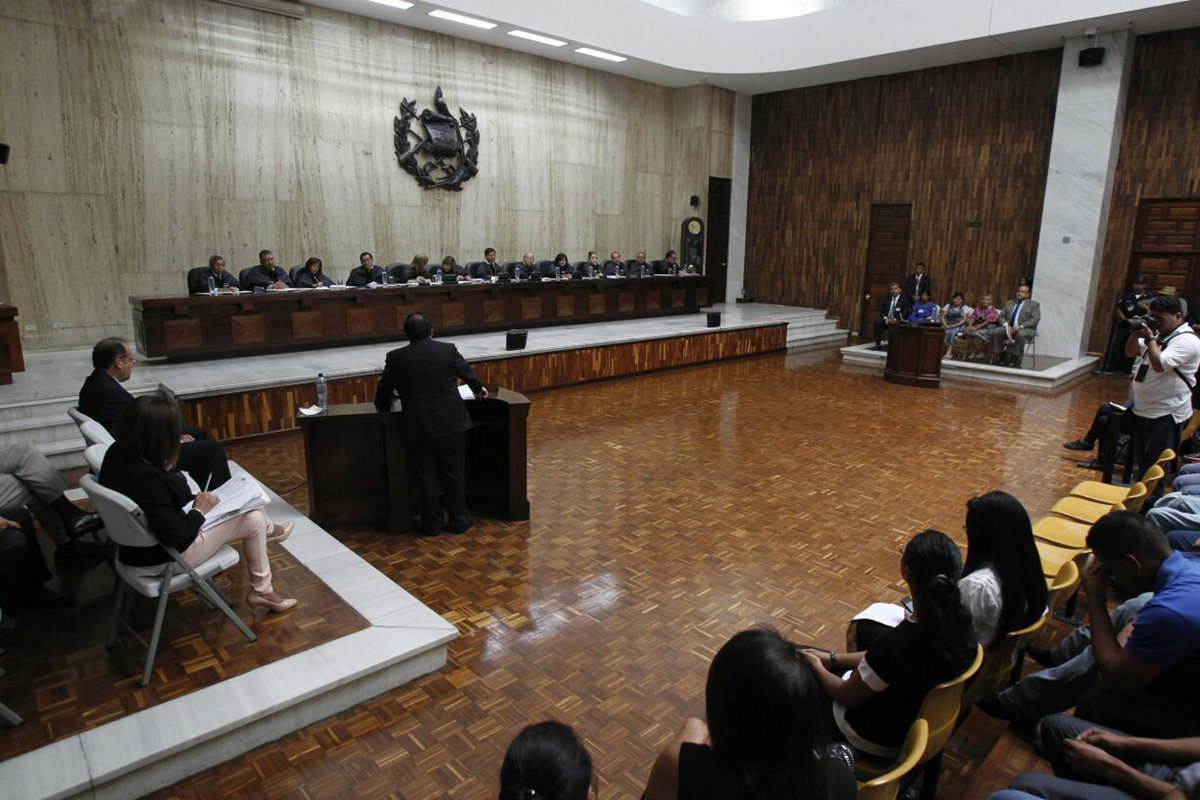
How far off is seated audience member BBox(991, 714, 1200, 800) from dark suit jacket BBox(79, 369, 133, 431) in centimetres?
405

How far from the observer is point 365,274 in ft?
28.3

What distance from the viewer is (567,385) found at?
8.16 meters

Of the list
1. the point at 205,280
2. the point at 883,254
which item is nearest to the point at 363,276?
the point at 205,280

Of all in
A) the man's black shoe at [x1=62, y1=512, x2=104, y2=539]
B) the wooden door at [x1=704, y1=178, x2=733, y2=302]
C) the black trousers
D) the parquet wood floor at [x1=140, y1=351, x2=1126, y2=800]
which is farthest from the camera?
the wooden door at [x1=704, y1=178, x2=733, y2=302]

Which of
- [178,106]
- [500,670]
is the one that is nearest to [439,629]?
[500,670]

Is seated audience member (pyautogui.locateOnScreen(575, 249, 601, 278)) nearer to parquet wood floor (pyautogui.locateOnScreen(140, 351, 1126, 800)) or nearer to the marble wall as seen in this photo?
the marble wall

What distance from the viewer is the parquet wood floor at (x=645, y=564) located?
2334 millimetres

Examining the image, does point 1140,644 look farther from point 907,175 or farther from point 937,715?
point 907,175

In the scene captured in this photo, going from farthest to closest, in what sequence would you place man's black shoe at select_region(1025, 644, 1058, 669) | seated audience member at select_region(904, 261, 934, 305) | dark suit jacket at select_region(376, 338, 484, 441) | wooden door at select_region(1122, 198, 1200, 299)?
seated audience member at select_region(904, 261, 934, 305) < wooden door at select_region(1122, 198, 1200, 299) < dark suit jacket at select_region(376, 338, 484, 441) < man's black shoe at select_region(1025, 644, 1058, 669)

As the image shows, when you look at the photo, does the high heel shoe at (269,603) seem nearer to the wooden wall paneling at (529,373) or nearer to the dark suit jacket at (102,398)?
the dark suit jacket at (102,398)

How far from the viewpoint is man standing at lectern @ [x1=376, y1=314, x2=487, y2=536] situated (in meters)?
3.75

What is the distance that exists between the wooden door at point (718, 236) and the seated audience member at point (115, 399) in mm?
11256

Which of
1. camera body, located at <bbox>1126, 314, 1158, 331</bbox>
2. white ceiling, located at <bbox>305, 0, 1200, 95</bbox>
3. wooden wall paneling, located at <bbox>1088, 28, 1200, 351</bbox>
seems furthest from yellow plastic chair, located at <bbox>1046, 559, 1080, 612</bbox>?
wooden wall paneling, located at <bbox>1088, 28, 1200, 351</bbox>

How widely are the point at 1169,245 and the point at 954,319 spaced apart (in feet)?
9.60
